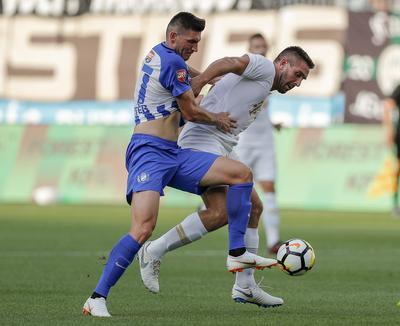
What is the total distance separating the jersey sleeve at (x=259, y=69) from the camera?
9.91 metres

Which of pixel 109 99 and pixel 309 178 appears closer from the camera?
pixel 309 178

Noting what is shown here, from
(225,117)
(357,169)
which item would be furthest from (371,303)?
(357,169)

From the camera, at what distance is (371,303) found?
10516mm

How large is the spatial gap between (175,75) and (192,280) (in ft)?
11.4

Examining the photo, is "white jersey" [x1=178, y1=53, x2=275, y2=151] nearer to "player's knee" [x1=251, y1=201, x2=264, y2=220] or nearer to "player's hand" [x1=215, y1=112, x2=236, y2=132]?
"player's hand" [x1=215, y1=112, x2=236, y2=132]

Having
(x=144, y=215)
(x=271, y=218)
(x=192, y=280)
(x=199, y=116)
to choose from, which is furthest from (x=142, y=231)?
(x=271, y=218)

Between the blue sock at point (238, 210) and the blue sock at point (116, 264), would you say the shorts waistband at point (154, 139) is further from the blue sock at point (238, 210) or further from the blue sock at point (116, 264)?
the blue sock at point (116, 264)

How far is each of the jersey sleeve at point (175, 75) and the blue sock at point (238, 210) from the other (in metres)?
0.89

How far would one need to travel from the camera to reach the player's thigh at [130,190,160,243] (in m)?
9.36

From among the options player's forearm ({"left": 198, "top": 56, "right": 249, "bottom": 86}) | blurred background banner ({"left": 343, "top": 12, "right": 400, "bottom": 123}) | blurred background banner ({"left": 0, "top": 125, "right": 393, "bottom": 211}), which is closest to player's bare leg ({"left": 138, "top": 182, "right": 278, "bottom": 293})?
player's forearm ({"left": 198, "top": 56, "right": 249, "bottom": 86})

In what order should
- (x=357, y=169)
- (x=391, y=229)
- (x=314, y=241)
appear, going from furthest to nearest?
(x=357, y=169) < (x=391, y=229) < (x=314, y=241)

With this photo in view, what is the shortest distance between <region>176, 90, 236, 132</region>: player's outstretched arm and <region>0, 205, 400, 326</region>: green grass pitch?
142 cm

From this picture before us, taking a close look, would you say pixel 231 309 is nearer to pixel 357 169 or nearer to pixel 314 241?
pixel 314 241

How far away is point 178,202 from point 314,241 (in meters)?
9.36
